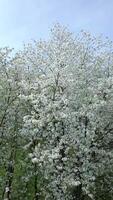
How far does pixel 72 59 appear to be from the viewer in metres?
34.1

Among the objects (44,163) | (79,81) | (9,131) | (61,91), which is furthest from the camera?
(9,131)

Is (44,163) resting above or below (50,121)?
below

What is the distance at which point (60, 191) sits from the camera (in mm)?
29406

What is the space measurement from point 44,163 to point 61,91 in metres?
5.60

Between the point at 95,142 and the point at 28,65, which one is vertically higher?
the point at 28,65

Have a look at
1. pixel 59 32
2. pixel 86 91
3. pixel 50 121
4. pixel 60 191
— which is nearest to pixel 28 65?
pixel 59 32

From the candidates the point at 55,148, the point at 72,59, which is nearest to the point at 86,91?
the point at 72,59

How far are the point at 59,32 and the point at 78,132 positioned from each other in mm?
10161

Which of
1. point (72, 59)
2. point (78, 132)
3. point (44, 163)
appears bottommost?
point (44, 163)

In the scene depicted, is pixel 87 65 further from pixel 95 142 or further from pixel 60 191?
pixel 60 191

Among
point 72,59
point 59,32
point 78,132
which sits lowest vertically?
point 78,132

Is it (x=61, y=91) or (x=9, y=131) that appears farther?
(x=9, y=131)

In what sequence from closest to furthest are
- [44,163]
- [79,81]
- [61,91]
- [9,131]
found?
1. [44,163]
2. [61,91]
3. [79,81]
4. [9,131]

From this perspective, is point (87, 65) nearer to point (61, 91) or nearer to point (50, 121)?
point (61, 91)
